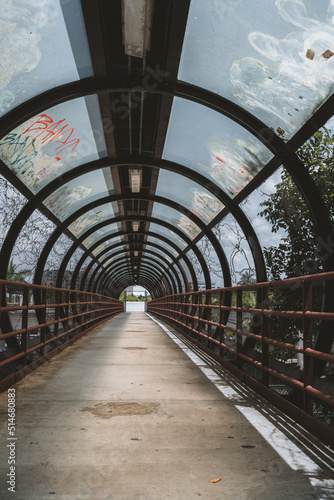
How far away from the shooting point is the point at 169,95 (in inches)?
219

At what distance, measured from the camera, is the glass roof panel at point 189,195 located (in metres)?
9.12

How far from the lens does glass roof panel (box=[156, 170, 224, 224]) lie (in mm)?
9125

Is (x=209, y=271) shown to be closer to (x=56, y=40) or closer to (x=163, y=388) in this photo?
(x=163, y=388)

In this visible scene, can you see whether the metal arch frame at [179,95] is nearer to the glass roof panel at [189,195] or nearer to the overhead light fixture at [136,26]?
the overhead light fixture at [136,26]

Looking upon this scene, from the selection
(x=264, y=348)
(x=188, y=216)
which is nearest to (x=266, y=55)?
(x=264, y=348)

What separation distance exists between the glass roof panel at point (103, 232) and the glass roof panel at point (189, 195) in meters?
4.56

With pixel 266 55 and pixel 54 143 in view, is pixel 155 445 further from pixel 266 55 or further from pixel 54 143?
pixel 54 143

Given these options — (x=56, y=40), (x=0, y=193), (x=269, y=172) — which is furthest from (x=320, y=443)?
(x=0, y=193)

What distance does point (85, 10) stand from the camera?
13.1 feet

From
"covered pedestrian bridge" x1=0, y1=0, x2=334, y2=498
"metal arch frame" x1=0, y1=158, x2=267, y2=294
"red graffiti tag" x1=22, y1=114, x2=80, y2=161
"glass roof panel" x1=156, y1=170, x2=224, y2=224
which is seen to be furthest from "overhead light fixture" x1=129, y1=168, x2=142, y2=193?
"red graffiti tag" x1=22, y1=114, x2=80, y2=161

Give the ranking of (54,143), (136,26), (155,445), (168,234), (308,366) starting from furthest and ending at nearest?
(168,234)
(54,143)
(136,26)
(308,366)
(155,445)

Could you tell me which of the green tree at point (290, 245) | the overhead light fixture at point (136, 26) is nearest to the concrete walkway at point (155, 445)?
the green tree at point (290, 245)

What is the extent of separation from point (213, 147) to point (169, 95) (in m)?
1.66

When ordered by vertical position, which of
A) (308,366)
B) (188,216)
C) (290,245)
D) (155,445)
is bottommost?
(155,445)
